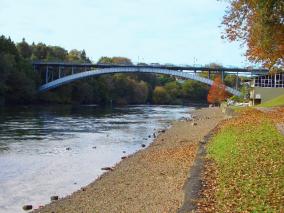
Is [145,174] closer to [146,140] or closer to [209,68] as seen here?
[146,140]

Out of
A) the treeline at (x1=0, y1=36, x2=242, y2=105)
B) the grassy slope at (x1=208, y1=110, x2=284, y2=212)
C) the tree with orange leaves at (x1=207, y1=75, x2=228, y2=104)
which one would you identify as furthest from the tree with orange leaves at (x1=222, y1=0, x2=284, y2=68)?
the tree with orange leaves at (x1=207, y1=75, x2=228, y2=104)

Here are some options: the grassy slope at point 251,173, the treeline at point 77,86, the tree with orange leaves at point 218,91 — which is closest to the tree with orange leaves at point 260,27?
the grassy slope at point 251,173

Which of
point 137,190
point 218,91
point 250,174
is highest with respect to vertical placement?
point 250,174

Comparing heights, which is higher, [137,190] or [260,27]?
[260,27]

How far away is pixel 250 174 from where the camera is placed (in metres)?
14.1

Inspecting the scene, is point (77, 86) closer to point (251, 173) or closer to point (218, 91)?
point (218, 91)

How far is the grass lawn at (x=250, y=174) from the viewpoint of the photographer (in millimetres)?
11078

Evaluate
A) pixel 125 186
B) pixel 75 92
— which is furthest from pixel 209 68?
pixel 125 186

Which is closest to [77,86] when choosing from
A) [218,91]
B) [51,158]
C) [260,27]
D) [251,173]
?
[218,91]

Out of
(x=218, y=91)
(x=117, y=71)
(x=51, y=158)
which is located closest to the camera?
(x=51, y=158)

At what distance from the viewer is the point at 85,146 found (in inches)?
1319

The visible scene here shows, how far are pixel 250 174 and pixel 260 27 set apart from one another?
9.08 meters

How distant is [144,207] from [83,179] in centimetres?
785

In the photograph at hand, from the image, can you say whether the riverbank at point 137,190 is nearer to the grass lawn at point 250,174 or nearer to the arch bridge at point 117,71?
the grass lawn at point 250,174
